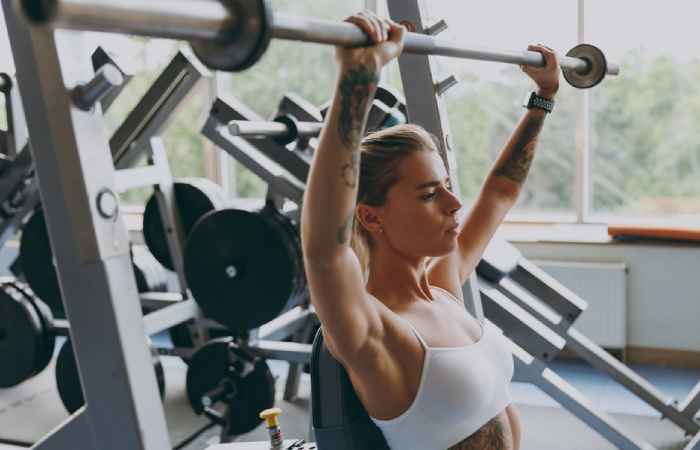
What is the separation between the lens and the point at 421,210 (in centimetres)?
109

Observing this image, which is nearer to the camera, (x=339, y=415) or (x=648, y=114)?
(x=339, y=415)

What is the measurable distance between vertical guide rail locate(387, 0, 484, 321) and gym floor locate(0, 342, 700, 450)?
135cm

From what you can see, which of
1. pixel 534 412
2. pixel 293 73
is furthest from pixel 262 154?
pixel 293 73

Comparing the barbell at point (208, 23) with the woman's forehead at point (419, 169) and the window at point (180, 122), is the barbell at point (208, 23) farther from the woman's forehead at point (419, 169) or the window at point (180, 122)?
the window at point (180, 122)

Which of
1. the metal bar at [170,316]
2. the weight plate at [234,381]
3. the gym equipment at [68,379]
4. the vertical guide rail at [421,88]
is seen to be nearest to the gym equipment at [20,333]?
the gym equipment at [68,379]

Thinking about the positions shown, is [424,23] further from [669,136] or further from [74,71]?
[669,136]

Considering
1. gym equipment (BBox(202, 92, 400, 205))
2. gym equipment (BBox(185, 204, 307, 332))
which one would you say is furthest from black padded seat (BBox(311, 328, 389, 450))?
gym equipment (BBox(202, 92, 400, 205))

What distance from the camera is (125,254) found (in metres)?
1.15

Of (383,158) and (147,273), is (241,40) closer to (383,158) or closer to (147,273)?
(383,158)

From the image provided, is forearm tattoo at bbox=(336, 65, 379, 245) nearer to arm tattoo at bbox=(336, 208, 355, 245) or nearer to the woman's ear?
arm tattoo at bbox=(336, 208, 355, 245)

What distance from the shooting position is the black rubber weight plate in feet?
8.42

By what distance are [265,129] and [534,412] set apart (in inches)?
63.8

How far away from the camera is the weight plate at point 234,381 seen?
2.67 meters

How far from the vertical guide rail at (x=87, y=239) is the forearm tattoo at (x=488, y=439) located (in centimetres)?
44
